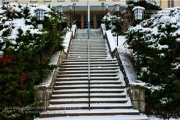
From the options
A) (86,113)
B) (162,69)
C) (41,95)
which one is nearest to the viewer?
(86,113)

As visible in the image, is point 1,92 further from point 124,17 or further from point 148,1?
point 148,1

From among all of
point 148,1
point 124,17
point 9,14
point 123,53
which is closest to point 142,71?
point 123,53

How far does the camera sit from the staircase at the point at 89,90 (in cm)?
983

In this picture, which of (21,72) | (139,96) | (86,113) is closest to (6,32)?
(21,72)

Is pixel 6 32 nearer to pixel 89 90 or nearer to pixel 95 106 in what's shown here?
pixel 89 90

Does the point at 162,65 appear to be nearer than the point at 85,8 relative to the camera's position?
Yes

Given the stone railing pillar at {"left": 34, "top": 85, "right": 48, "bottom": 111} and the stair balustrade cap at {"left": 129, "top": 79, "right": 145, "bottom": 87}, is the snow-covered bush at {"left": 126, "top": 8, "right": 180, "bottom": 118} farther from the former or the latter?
the stone railing pillar at {"left": 34, "top": 85, "right": 48, "bottom": 111}

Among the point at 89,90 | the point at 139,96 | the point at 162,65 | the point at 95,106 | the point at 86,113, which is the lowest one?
the point at 86,113

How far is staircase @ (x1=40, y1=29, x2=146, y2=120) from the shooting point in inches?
387

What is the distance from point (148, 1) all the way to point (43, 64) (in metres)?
15.0

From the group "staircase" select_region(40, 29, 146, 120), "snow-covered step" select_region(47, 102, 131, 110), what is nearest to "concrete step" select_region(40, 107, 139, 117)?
"staircase" select_region(40, 29, 146, 120)

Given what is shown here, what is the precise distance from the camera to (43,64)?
35.6 ft

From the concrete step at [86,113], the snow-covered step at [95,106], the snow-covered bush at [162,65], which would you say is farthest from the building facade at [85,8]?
the concrete step at [86,113]

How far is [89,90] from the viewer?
1023 cm
